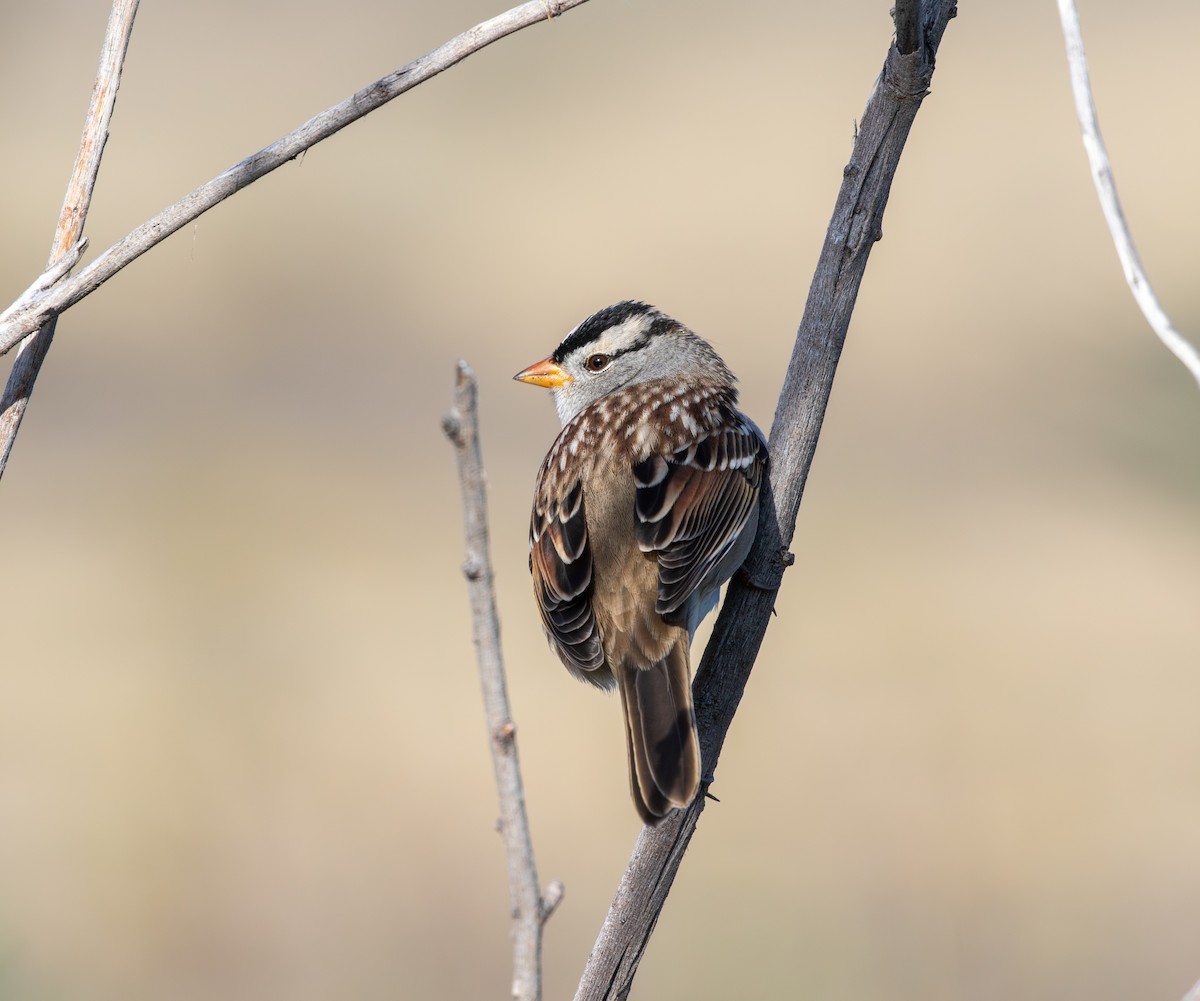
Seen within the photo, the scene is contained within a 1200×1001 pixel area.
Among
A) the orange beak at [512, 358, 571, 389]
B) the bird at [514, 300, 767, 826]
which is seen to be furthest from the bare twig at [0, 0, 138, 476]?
the orange beak at [512, 358, 571, 389]

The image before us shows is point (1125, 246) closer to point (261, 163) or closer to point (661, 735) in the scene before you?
point (261, 163)

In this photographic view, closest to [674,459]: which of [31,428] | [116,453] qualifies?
[116,453]

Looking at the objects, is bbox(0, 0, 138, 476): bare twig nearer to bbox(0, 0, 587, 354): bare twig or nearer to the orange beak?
bbox(0, 0, 587, 354): bare twig

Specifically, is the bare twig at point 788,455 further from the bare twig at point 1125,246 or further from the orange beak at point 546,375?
the orange beak at point 546,375

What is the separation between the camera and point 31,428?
10078mm

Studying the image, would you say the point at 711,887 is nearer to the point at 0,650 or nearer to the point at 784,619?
the point at 784,619

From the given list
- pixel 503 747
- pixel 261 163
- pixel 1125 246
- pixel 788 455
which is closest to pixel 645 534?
pixel 788 455

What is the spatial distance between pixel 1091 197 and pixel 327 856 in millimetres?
10268

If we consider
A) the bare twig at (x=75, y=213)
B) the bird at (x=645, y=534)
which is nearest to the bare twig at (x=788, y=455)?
the bird at (x=645, y=534)

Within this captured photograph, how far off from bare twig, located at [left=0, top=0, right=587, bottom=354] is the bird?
122 centimetres

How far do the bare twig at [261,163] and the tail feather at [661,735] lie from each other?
116cm

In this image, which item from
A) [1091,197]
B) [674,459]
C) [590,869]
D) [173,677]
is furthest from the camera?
[1091,197]

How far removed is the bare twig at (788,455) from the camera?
208 cm

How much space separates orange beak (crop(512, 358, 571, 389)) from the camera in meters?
4.13
